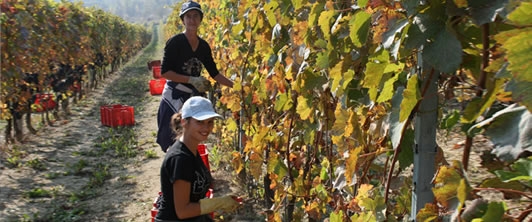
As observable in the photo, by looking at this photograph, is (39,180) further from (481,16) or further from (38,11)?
(481,16)

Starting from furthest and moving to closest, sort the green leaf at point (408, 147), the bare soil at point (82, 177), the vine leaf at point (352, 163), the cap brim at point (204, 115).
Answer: the bare soil at point (82, 177)
the cap brim at point (204, 115)
the vine leaf at point (352, 163)
the green leaf at point (408, 147)

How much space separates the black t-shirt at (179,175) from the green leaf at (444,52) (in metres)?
1.52

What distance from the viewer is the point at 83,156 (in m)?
7.15

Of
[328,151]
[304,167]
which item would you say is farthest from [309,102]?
[304,167]

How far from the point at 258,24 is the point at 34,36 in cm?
582

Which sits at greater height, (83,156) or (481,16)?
(481,16)

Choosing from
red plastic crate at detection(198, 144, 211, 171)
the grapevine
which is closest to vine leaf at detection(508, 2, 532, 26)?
the grapevine

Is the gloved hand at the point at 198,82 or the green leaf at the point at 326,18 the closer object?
the green leaf at the point at 326,18

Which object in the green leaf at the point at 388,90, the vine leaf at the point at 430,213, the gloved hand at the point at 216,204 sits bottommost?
the gloved hand at the point at 216,204

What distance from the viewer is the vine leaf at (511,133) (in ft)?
2.51

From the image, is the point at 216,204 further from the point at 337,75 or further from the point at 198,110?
the point at 337,75

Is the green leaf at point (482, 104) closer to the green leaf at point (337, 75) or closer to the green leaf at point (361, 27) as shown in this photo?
the green leaf at point (361, 27)

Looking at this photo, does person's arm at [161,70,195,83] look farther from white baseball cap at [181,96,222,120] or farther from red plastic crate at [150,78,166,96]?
red plastic crate at [150,78,166,96]

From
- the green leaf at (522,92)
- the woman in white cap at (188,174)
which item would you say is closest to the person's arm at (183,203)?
the woman in white cap at (188,174)
